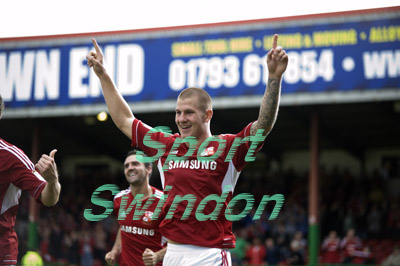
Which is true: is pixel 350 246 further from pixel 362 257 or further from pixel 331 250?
pixel 331 250

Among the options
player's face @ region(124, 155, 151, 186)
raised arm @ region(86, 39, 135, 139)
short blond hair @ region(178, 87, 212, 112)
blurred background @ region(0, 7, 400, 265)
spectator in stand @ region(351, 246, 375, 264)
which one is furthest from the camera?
blurred background @ region(0, 7, 400, 265)

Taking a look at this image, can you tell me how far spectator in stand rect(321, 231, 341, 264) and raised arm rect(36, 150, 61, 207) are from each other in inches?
506

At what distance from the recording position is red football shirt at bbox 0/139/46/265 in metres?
5.22

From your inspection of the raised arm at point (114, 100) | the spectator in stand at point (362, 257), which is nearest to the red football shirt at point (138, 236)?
the raised arm at point (114, 100)

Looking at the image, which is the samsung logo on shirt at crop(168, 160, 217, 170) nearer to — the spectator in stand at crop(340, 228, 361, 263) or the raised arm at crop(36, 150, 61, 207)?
the raised arm at crop(36, 150, 61, 207)

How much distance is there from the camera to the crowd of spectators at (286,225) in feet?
57.9

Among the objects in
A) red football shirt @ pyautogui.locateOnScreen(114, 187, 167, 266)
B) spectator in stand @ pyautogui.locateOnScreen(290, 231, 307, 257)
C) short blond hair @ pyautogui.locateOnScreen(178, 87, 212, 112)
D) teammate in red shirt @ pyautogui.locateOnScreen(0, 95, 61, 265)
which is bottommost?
spectator in stand @ pyautogui.locateOnScreen(290, 231, 307, 257)

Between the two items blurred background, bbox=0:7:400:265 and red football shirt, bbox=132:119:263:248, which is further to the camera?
blurred background, bbox=0:7:400:265

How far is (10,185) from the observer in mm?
5312

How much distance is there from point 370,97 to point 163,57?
226 inches

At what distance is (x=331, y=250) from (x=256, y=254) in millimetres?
1973

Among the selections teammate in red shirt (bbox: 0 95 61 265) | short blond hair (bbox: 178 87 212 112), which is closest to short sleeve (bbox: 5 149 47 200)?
teammate in red shirt (bbox: 0 95 61 265)

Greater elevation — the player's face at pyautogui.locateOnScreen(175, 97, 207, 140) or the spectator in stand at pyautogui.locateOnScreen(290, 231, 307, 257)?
the player's face at pyautogui.locateOnScreen(175, 97, 207, 140)

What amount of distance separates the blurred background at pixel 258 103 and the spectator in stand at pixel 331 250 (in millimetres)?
36
